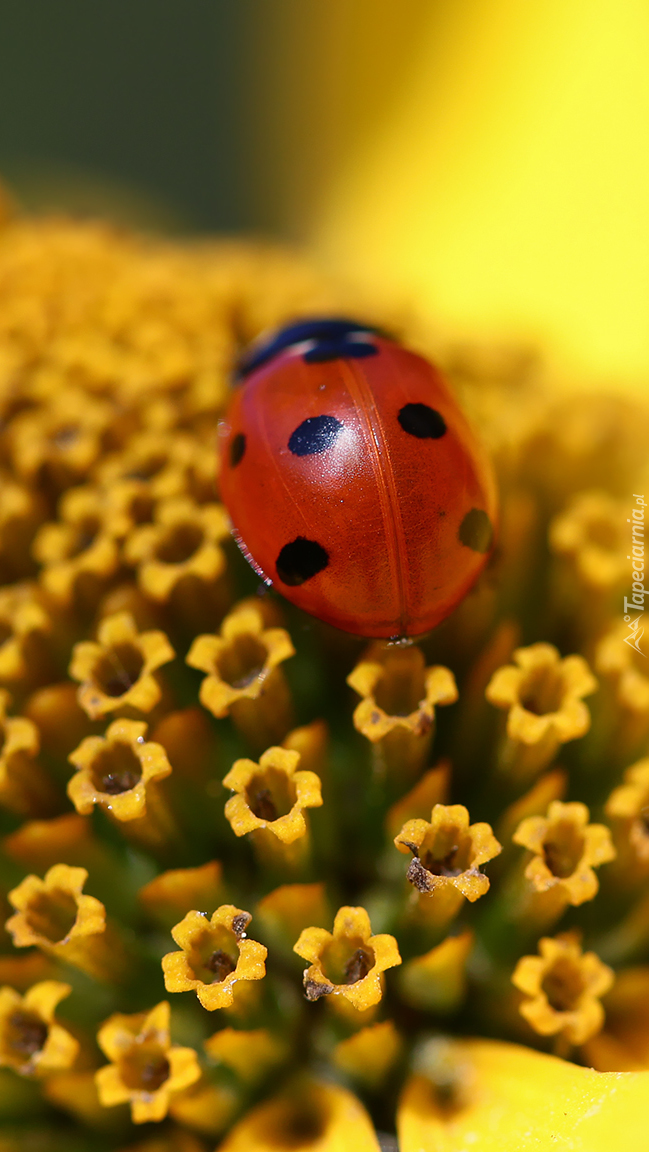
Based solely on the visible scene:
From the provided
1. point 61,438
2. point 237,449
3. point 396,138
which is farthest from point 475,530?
point 396,138

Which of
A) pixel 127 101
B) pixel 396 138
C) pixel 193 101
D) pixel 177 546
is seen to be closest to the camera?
pixel 177 546

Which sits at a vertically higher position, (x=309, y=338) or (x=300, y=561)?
(x=309, y=338)

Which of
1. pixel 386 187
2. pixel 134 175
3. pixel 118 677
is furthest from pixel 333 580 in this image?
pixel 134 175

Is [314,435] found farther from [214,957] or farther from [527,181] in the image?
[527,181]

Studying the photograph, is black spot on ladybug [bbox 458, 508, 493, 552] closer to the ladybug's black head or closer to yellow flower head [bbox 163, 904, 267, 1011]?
the ladybug's black head

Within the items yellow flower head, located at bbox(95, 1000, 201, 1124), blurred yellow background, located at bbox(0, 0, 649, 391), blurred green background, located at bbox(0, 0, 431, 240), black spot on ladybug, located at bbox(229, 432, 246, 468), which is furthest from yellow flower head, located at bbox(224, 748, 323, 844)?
blurred green background, located at bbox(0, 0, 431, 240)
